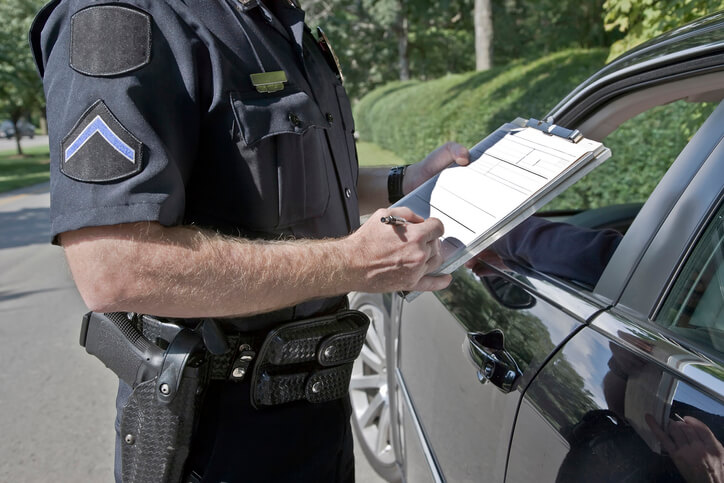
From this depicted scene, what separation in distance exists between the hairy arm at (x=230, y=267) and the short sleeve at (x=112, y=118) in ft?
0.13

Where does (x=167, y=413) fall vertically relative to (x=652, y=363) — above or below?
below

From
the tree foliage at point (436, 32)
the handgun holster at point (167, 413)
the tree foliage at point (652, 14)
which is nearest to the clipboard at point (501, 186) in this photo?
the handgun holster at point (167, 413)

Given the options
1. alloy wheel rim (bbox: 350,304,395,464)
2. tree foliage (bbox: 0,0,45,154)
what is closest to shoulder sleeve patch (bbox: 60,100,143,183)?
alloy wheel rim (bbox: 350,304,395,464)

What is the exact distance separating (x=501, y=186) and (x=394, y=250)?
27 cm

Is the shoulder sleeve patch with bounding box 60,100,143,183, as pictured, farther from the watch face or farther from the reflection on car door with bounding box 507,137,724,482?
the reflection on car door with bounding box 507,137,724,482

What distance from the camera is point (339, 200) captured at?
1533 millimetres

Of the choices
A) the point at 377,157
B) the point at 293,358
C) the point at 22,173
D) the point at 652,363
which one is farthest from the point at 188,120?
the point at 22,173

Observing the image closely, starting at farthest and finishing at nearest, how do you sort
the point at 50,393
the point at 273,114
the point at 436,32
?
1. the point at 436,32
2. the point at 50,393
3. the point at 273,114

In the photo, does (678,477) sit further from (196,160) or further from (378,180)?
(378,180)

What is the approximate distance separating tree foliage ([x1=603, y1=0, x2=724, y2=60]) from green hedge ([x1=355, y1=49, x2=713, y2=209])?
0.44 meters

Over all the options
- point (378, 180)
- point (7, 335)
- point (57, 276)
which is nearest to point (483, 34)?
point (57, 276)

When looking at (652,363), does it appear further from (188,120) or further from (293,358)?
(188,120)

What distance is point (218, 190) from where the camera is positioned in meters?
1.27

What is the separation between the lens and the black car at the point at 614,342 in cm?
107
